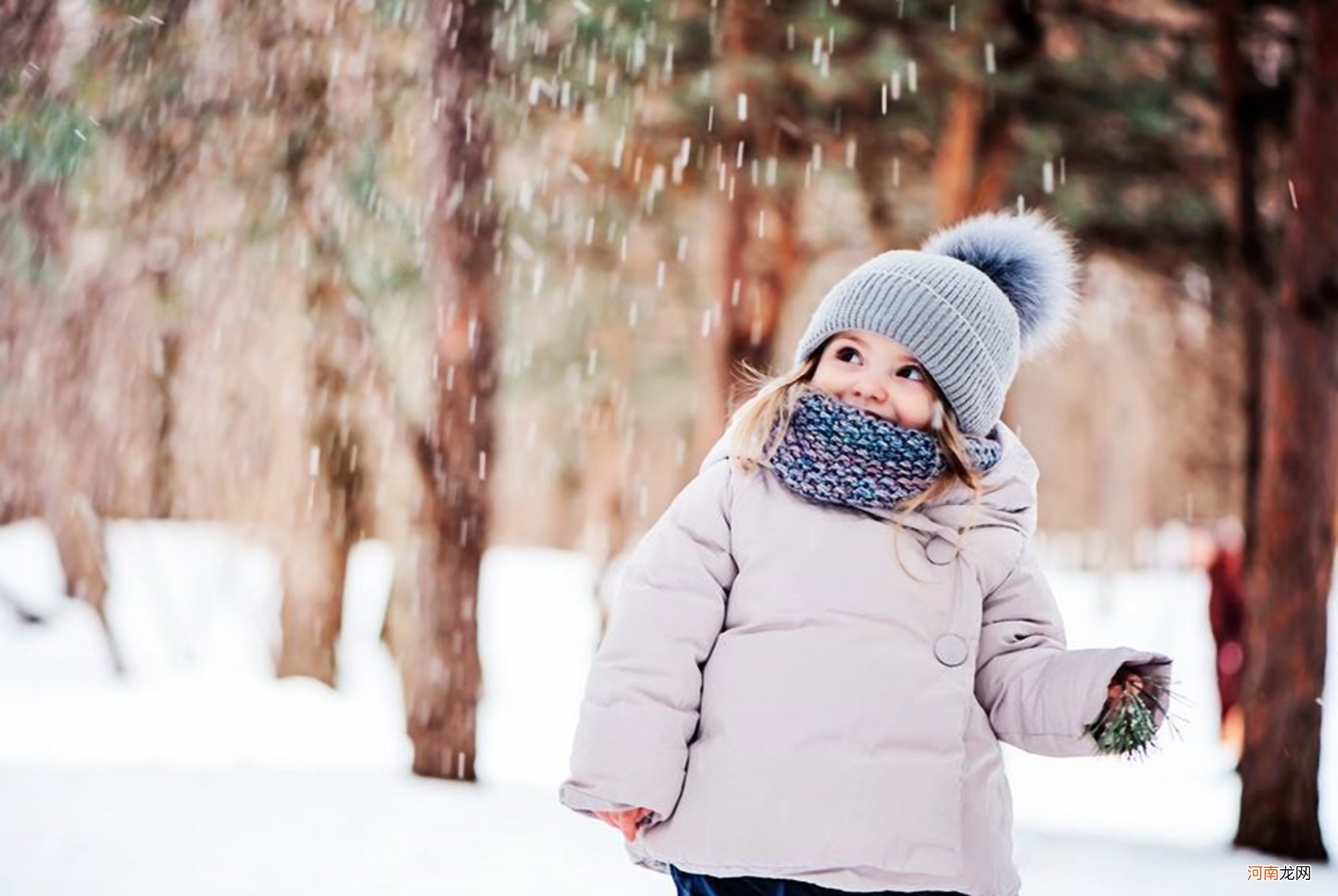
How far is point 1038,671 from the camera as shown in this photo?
2316mm

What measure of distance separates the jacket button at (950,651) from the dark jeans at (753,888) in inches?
13.2

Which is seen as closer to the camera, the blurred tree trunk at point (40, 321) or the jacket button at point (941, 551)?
the jacket button at point (941, 551)

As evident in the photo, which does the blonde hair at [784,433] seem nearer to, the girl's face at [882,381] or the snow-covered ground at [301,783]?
the girl's face at [882,381]

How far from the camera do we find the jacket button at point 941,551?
91.4 inches

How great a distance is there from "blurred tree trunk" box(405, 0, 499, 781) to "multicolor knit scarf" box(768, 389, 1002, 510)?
4.76m

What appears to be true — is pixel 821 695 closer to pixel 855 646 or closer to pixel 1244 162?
pixel 855 646

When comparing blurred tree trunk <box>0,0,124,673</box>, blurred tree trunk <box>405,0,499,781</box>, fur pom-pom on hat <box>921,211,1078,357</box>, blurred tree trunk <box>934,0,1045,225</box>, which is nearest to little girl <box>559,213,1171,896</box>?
fur pom-pom on hat <box>921,211,1078,357</box>

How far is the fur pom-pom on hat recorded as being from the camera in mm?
2674

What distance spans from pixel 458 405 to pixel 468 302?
48 cm

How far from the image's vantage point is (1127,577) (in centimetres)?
2708

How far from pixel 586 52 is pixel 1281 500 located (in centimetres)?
402

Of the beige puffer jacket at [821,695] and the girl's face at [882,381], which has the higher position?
the girl's face at [882,381]

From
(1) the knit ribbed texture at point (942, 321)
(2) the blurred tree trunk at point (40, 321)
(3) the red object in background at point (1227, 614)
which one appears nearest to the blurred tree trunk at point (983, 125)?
(3) the red object in background at point (1227, 614)

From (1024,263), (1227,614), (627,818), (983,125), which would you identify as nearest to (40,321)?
(983,125)
